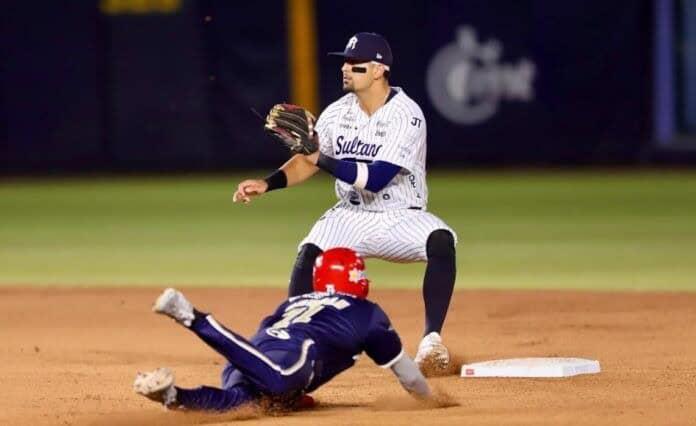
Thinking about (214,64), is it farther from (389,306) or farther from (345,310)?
(345,310)

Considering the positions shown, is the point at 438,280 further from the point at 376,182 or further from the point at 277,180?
the point at 277,180

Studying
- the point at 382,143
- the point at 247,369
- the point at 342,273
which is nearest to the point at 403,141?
the point at 382,143

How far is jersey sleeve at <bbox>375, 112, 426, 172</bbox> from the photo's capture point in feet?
24.6

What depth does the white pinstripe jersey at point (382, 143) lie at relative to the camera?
757 cm

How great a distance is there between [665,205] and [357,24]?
5.94 metres

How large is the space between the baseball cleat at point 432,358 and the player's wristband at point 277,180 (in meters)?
1.07

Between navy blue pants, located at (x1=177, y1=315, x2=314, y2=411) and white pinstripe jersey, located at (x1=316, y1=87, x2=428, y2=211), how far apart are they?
187cm

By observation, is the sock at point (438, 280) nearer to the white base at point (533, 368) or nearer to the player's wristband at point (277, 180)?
the white base at point (533, 368)

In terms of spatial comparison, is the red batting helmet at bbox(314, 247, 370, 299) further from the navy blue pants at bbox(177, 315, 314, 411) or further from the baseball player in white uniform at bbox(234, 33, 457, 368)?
the baseball player in white uniform at bbox(234, 33, 457, 368)

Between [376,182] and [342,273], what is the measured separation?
4.59ft

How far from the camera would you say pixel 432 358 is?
7.09m

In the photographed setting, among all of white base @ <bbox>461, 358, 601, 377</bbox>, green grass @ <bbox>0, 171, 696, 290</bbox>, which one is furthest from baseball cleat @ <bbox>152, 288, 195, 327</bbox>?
green grass @ <bbox>0, 171, 696, 290</bbox>

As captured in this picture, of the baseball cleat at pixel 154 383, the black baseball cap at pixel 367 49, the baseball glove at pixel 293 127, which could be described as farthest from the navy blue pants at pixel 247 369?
the black baseball cap at pixel 367 49

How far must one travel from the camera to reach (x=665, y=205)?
52.0 feet
